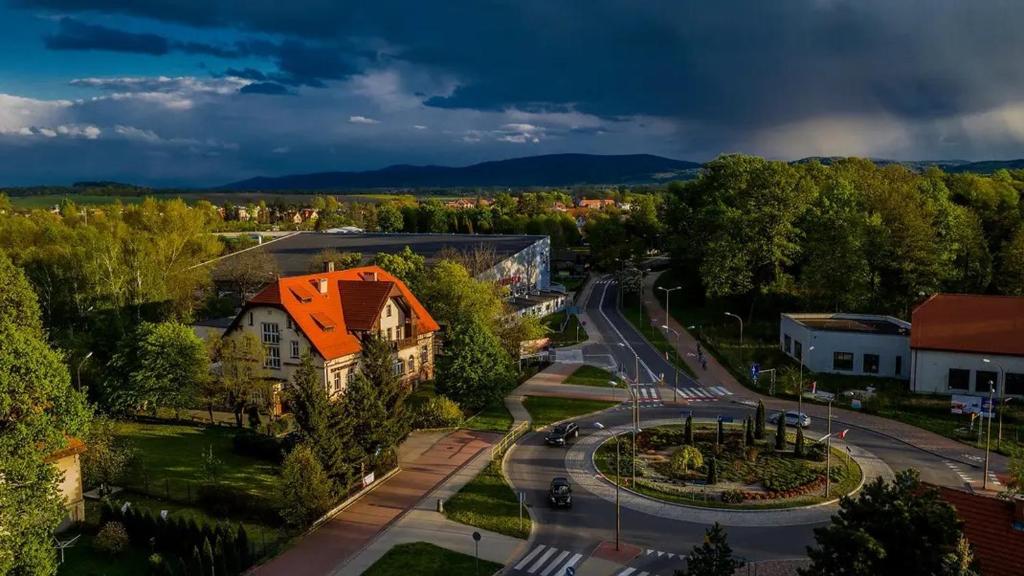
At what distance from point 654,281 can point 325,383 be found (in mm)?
69362

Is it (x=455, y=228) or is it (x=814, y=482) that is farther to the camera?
(x=455, y=228)

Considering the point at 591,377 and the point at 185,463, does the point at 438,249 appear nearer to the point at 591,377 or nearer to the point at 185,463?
the point at 591,377

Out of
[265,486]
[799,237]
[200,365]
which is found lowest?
[265,486]

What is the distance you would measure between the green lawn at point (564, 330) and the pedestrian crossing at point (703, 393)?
16.3 m

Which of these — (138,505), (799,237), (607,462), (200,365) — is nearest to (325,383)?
(200,365)

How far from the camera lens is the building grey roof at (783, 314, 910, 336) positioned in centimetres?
5497

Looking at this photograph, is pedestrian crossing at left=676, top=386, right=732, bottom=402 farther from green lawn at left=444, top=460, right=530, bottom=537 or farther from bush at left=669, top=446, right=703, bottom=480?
green lawn at left=444, top=460, right=530, bottom=537

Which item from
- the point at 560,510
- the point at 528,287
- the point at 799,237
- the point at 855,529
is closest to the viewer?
the point at 855,529

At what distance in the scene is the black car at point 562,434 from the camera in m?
41.0

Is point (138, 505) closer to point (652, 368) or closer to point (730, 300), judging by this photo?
point (652, 368)

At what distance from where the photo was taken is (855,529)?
18.0 metres

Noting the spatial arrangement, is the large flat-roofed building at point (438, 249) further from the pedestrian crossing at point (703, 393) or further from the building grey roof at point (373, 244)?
the pedestrian crossing at point (703, 393)

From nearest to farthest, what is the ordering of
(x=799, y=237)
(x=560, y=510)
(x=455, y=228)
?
(x=560, y=510) → (x=799, y=237) → (x=455, y=228)

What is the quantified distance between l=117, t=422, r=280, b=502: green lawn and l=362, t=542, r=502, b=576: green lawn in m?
6.35
